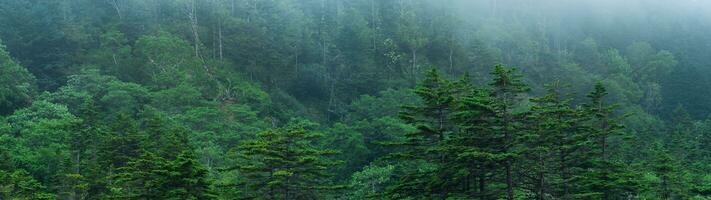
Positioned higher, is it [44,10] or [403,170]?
[44,10]

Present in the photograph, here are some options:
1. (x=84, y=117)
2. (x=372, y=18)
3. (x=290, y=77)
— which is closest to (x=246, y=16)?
(x=290, y=77)

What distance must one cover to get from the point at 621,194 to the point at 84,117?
31.5m

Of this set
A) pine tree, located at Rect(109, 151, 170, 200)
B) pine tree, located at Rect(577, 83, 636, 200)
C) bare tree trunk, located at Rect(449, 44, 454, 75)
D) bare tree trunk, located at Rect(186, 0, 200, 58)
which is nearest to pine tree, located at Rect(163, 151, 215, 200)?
pine tree, located at Rect(109, 151, 170, 200)

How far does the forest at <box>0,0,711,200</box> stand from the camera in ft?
79.1

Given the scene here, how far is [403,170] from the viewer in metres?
46.8

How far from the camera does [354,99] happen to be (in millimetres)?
78000

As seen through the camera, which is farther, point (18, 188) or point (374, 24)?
point (374, 24)

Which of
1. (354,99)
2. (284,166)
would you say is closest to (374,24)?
(354,99)

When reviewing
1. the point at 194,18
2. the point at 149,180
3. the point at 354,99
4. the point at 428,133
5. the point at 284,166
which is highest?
the point at 194,18

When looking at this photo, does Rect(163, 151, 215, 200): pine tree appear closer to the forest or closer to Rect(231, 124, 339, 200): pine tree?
the forest

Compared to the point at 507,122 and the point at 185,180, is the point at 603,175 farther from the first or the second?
the point at 185,180

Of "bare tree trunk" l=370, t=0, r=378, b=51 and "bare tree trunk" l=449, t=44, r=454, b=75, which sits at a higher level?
"bare tree trunk" l=370, t=0, r=378, b=51

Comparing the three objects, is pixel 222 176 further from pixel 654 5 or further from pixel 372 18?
pixel 654 5

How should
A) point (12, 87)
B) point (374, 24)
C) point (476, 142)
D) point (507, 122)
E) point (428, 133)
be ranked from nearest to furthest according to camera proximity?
point (507, 122)
point (476, 142)
point (428, 133)
point (12, 87)
point (374, 24)
